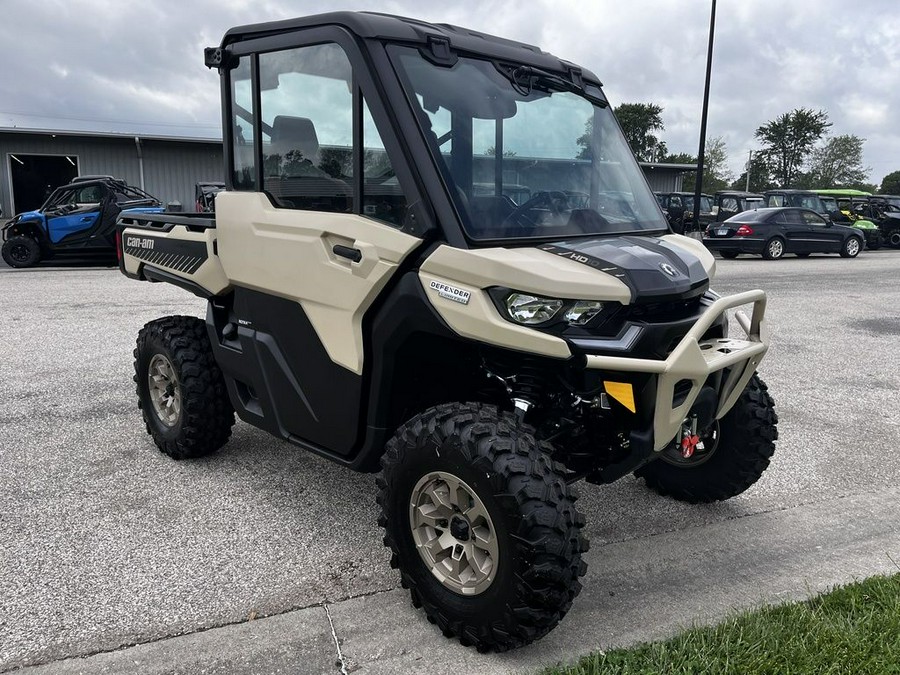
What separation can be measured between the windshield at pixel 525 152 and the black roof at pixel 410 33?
0.21 feet

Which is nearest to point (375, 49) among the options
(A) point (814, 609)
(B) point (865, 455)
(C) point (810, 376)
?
(A) point (814, 609)

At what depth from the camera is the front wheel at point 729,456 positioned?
3.57 meters

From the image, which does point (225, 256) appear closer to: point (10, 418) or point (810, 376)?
point (10, 418)

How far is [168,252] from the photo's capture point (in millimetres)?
4344

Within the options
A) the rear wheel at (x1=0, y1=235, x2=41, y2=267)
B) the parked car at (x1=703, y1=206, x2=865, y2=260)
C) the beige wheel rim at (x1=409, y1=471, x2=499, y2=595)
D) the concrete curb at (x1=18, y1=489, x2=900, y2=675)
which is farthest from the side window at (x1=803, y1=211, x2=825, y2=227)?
the beige wheel rim at (x1=409, y1=471, x2=499, y2=595)

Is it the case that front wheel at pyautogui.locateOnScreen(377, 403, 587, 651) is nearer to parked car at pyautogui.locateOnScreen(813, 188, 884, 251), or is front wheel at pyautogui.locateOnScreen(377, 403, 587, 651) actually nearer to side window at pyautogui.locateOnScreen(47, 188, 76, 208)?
side window at pyautogui.locateOnScreen(47, 188, 76, 208)

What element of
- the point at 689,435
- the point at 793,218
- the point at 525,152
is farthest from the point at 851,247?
the point at 525,152

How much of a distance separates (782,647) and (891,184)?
105 metres

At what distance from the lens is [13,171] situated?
101 feet

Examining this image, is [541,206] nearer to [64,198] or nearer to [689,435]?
[689,435]

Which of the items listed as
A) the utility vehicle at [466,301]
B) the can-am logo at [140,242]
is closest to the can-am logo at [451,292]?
the utility vehicle at [466,301]

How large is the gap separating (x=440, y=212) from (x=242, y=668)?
179 cm

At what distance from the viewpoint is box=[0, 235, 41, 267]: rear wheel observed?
1463cm

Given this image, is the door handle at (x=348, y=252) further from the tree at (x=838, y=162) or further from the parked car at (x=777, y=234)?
the tree at (x=838, y=162)
